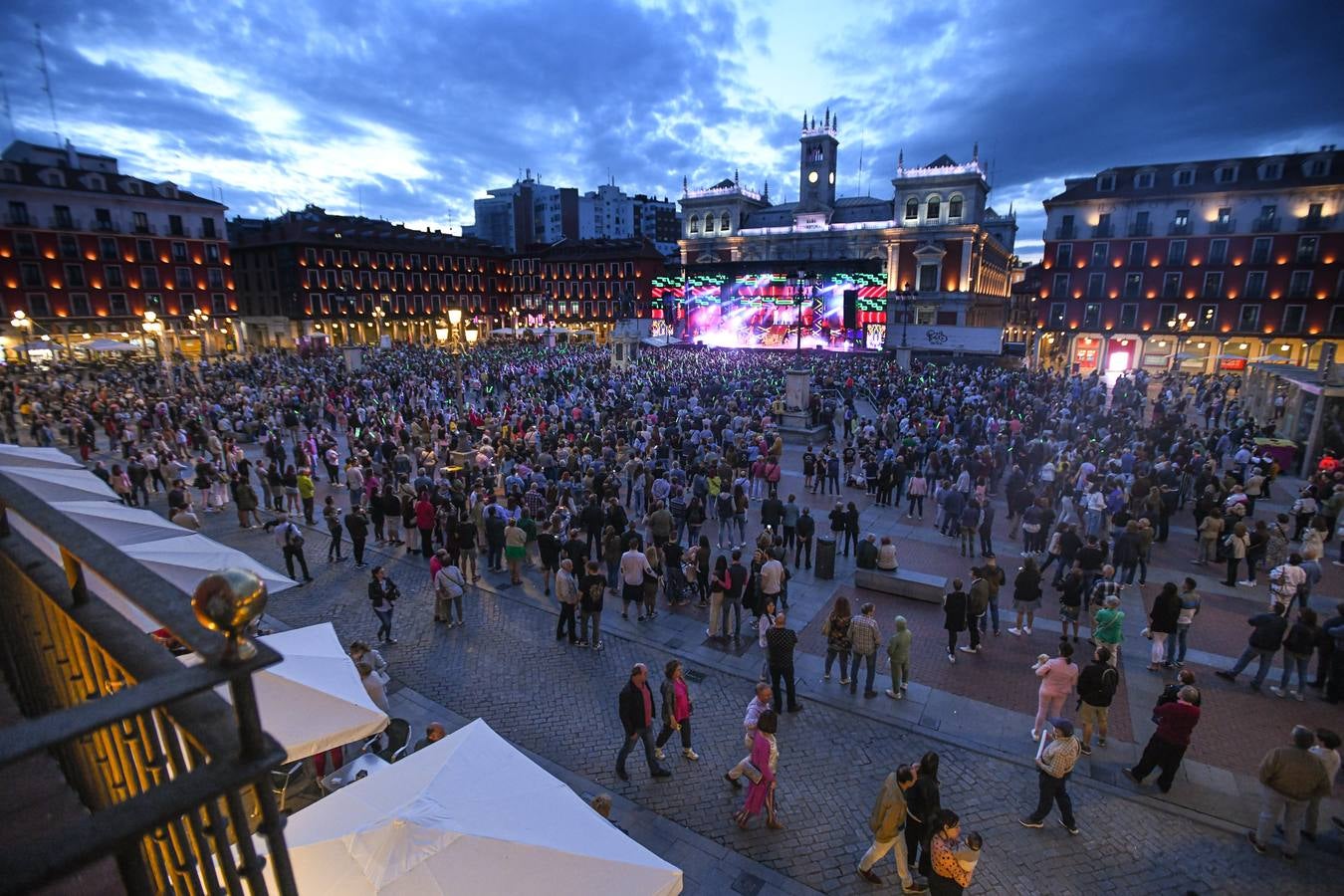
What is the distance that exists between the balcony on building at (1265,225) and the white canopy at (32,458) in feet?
206

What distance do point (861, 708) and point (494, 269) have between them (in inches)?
3232

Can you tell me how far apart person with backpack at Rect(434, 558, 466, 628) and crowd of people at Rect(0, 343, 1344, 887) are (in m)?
0.05

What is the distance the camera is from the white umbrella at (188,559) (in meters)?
8.25

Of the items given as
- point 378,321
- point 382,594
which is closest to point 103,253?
point 378,321

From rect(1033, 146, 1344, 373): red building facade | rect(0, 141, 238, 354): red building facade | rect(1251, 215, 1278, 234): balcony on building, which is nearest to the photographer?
rect(1033, 146, 1344, 373): red building facade

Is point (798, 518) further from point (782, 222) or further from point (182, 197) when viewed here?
point (782, 222)

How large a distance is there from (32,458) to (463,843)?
1279 centimetres

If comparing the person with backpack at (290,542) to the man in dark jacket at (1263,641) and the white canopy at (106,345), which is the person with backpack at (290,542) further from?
the white canopy at (106,345)

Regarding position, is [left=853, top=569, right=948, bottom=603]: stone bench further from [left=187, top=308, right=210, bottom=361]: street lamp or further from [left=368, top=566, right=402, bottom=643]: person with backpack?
[left=187, top=308, right=210, bottom=361]: street lamp

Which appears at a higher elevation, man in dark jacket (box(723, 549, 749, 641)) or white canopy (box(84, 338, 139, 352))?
white canopy (box(84, 338, 139, 352))

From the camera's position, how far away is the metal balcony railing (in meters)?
1.06

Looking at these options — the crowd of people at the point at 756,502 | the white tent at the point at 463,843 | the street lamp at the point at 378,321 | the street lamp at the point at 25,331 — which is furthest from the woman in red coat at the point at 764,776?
the street lamp at the point at 378,321

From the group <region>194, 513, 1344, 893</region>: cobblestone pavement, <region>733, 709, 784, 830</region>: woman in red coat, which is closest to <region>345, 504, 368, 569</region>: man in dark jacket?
<region>194, 513, 1344, 893</region>: cobblestone pavement

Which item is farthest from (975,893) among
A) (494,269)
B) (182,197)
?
(494,269)
